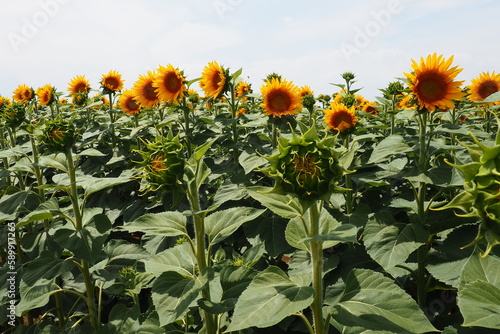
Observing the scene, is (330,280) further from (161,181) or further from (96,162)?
(96,162)

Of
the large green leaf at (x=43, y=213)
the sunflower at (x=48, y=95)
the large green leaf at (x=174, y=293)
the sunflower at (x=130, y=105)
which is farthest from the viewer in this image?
the sunflower at (x=48, y=95)

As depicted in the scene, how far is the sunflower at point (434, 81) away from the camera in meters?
2.26

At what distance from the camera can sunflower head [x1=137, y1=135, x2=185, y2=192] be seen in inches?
57.0

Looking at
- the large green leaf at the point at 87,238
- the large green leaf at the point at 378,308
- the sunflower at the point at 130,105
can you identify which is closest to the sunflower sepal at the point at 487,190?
the large green leaf at the point at 378,308

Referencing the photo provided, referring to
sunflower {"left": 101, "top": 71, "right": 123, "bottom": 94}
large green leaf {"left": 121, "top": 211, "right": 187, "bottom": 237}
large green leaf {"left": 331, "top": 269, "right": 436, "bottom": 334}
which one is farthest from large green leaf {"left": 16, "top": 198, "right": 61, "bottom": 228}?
sunflower {"left": 101, "top": 71, "right": 123, "bottom": 94}

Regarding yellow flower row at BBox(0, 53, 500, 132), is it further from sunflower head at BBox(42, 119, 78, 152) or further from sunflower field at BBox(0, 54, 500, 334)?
sunflower head at BBox(42, 119, 78, 152)

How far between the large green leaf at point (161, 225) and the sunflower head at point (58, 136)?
998mm

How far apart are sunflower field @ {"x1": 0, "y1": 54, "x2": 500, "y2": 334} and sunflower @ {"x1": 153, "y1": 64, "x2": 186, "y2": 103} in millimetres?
12

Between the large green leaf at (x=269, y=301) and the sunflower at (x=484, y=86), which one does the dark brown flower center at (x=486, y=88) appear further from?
the large green leaf at (x=269, y=301)

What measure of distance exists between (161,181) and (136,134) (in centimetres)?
269

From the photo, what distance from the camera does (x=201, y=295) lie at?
165 cm

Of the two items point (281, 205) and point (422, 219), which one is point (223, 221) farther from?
point (422, 219)

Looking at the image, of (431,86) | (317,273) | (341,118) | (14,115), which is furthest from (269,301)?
(14,115)

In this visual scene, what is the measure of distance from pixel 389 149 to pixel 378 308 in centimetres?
116
